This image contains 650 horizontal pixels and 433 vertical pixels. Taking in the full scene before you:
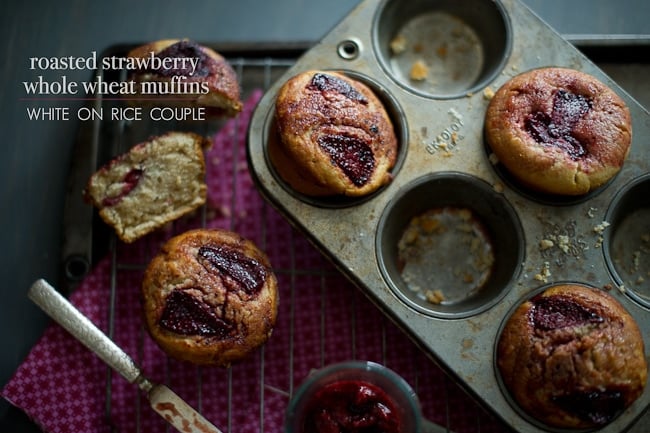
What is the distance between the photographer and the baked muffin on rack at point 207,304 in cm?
252

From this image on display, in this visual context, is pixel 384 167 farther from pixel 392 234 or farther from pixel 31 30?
pixel 31 30

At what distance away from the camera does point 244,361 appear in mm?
2842

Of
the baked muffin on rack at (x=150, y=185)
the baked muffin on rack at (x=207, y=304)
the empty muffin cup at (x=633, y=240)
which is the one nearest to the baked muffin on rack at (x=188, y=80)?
the baked muffin on rack at (x=150, y=185)

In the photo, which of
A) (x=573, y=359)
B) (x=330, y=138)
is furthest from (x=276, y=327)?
(x=573, y=359)

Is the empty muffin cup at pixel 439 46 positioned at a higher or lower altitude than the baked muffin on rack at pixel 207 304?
higher

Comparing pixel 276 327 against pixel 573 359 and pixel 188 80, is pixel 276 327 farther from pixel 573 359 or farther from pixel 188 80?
pixel 573 359

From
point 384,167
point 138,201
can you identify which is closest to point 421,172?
point 384,167

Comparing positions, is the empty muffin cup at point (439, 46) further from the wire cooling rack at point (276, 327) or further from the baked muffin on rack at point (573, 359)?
the baked muffin on rack at point (573, 359)

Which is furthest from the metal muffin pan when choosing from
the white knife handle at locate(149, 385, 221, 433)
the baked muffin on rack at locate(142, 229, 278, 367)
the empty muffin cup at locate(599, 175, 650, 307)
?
the white knife handle at locate(149, 385, 221, 433)

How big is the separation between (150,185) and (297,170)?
0.66 m

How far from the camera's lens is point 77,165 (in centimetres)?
297

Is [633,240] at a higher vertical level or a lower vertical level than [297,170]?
lower

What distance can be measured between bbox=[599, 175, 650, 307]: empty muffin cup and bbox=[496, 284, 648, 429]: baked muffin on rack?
0.29 metres

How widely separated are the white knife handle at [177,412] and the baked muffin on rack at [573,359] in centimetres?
112
